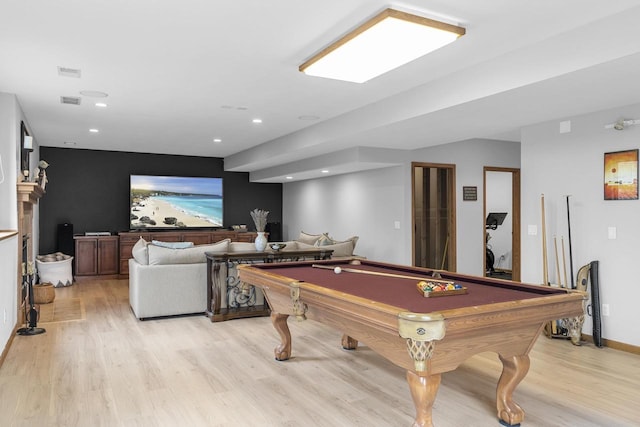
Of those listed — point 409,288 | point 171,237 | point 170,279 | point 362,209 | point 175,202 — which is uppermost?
point 175,202

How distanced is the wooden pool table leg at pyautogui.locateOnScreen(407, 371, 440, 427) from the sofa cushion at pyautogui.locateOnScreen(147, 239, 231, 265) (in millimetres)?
3767

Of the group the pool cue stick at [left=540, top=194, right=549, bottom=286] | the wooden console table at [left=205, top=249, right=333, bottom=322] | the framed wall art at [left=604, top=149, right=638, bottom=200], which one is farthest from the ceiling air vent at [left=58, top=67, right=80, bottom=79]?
the framed wall art at [left=604, top=149, right=638, bottom=200]

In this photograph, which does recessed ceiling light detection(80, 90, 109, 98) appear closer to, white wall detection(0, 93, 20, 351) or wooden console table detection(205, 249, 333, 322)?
white wall detection(0, 93, 20, 351)

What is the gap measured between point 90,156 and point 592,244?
351 inches

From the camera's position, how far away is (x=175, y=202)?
10.0 m

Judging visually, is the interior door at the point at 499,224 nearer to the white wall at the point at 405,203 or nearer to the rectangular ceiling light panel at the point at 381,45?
the white wall at the point at 405,203

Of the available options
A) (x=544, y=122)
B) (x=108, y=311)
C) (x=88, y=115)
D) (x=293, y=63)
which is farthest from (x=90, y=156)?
(x=544, y=122)

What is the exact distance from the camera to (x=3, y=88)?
4.73m

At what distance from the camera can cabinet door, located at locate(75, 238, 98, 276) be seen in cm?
880

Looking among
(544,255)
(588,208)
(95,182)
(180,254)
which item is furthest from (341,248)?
(95,182)

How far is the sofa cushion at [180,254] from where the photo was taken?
5574 mm

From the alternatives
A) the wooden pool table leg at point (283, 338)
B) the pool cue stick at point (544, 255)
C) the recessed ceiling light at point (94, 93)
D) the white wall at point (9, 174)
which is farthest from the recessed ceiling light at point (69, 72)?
the pool cue stick at point (544, 255)

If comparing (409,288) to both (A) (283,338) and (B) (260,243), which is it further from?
(B) (260,243)

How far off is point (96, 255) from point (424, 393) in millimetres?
8094
